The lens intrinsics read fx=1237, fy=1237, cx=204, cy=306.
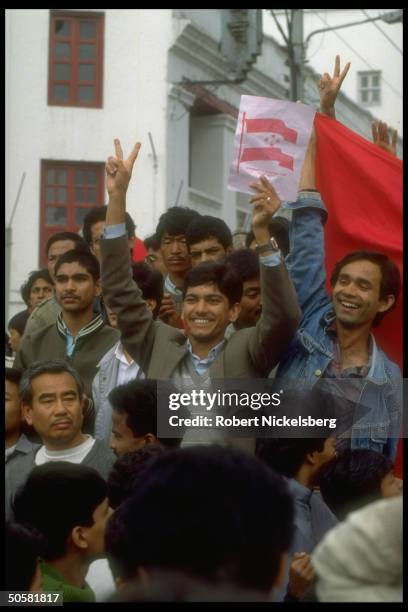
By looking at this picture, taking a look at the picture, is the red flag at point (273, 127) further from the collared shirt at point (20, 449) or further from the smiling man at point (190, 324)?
the collared shirt at point (20, 449)

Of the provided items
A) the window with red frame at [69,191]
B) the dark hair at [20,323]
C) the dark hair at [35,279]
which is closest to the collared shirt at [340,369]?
the dark hair at [35,279]

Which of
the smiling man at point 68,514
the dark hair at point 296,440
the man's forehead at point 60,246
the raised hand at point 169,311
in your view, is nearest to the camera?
the smiling man at point 68,514

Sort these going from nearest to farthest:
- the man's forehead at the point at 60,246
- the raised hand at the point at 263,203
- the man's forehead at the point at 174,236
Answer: the raised hand at the point at 263,203
the man's forehead at the point at 174,236
the man's forehead at the point at 60,246

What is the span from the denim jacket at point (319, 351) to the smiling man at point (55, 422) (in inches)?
31.0

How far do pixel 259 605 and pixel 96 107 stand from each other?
20531 millimetres

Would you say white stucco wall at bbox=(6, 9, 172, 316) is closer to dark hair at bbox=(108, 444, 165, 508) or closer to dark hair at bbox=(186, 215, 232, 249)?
dark hair at bbox=(186, 215, 232, 249)

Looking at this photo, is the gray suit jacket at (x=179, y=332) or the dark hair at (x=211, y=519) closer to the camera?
the dark hair at (x=211, y=519)

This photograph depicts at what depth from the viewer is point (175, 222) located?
6.24 metres

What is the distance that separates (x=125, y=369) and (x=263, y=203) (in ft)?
3.73

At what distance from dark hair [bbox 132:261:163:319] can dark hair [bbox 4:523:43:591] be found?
7.90 feet

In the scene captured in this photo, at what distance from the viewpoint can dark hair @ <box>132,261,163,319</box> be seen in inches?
220

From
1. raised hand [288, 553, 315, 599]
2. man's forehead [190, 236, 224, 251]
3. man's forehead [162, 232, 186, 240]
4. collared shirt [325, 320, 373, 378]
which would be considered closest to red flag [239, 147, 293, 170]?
collared shirt [325, 320, 373, 378]

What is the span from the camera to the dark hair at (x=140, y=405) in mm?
4578
